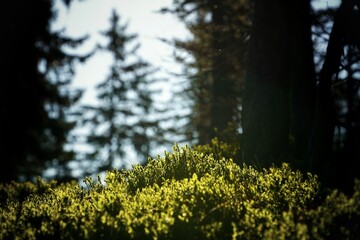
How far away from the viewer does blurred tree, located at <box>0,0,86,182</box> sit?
14336mm

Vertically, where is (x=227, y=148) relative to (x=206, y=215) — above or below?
above

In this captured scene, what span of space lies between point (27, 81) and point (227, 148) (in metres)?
9.41

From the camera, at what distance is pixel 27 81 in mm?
14906

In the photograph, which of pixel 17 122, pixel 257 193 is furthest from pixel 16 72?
pixel 257 193

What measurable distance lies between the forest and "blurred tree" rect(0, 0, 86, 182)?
4 cm

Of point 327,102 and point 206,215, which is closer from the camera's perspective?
point 206,215

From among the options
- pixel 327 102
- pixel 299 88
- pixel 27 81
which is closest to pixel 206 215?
pixel 327 102

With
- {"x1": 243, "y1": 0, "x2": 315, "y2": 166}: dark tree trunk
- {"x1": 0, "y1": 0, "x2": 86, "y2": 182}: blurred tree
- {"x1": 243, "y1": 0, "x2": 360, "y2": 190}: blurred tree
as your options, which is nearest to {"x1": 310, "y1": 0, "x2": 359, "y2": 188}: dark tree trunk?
{"x1": 243, "y1": 0, "x2": 360, "y2": 190}: blurred tree

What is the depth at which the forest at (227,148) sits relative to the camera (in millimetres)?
3984

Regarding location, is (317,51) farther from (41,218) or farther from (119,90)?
(119,90)

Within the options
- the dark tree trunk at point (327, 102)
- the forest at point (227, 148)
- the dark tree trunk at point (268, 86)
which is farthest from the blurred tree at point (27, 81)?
the dark tree trunk at point (327, 102)

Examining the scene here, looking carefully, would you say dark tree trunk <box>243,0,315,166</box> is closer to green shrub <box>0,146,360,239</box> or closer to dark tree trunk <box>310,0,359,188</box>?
dark tree trunk <box>310,0,359,188</box>

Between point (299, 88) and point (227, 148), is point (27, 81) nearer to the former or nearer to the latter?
point (227, 148)

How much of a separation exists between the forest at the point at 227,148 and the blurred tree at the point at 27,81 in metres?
0.04
